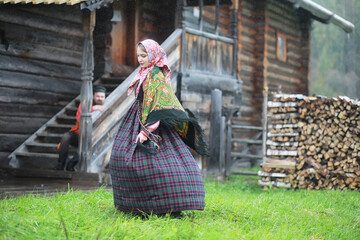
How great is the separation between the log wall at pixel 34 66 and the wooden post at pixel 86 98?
5.09 ft

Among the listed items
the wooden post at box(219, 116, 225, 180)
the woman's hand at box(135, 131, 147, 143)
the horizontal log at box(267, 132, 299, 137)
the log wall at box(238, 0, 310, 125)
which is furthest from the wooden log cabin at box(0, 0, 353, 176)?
the woman's hand at box(135, 131, 147, 143)

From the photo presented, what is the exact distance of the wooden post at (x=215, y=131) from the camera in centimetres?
1021

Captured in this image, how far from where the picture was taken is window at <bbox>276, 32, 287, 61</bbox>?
14898 millimetres

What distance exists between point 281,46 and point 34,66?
9.08 metres

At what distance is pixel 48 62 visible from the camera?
8.79 metres

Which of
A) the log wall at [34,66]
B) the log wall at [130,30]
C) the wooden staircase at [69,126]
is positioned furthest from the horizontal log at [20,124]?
the log wall at [130,30]

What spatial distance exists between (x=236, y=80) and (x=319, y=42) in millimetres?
26042

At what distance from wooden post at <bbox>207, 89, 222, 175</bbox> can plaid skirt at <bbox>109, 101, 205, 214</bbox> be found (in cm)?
571

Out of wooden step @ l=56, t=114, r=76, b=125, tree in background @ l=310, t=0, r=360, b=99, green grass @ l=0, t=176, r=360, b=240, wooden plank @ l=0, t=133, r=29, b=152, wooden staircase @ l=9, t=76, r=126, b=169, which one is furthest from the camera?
tree in background @ l=310, t=0, r=360, b=99

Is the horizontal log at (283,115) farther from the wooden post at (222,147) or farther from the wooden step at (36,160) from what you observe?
the wooden step at (36,160)

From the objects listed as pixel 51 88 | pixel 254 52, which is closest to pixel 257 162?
pixel 254 52

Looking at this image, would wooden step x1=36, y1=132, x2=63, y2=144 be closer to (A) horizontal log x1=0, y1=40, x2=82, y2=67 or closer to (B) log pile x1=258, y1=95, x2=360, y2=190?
(A) horizontal log x1=0, y1=40, x2=82, y2=67

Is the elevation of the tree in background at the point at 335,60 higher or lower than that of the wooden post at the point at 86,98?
higher

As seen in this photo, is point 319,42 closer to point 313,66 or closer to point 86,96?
point 313,66
